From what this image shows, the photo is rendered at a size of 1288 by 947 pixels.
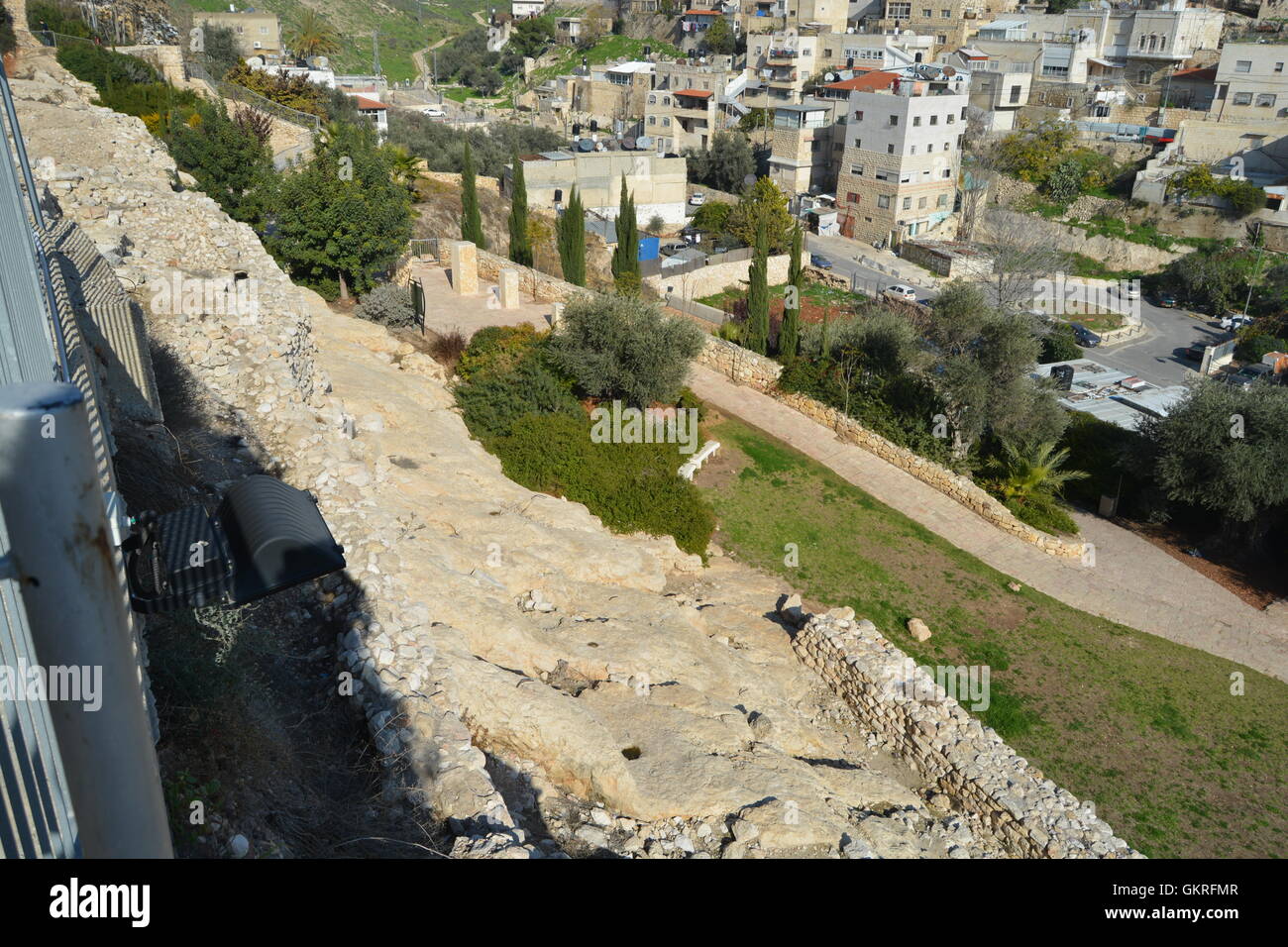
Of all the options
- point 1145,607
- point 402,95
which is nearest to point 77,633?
point 1145,607

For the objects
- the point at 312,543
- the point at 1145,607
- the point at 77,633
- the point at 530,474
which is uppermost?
the point at 77,633

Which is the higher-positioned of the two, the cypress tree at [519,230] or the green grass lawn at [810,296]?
the cypress tree at [519,230]

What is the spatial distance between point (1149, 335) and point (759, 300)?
91.7 ft

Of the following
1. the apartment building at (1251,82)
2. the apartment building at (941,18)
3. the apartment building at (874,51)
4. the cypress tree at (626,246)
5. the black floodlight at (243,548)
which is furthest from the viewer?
the apartment building at (941,18)

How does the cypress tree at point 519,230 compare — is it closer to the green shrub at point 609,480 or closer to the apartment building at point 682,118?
the green shrub at point 609,480

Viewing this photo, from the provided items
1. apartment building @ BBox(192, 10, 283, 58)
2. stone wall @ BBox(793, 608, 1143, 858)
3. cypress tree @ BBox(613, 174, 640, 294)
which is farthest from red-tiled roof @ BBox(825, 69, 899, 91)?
stone wall @ BBox(793, 608, 1143, 858)

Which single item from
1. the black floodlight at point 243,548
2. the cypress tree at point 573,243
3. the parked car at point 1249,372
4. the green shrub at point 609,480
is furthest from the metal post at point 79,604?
the parked car at point 1249,372

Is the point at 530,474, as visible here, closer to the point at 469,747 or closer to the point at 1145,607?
the point at 469,747

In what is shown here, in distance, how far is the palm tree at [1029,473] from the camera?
22359 millimetres

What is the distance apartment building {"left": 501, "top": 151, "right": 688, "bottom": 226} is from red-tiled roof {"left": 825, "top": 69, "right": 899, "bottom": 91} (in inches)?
616

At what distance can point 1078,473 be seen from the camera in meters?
22.8

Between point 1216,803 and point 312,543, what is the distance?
1390cm

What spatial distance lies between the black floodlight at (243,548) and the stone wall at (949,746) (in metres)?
10.1
